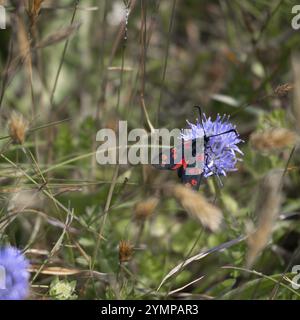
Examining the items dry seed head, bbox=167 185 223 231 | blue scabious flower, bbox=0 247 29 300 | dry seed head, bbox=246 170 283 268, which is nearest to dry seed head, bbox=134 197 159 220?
dry seed head, bbox=167 185 223 231

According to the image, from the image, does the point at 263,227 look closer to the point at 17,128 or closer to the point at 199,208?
the point at 199,208

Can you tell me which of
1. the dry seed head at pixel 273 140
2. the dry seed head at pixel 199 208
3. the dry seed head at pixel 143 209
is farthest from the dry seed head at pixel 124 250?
the dry seed head at pixel 273 140

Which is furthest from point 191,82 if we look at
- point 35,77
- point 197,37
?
point 35,77

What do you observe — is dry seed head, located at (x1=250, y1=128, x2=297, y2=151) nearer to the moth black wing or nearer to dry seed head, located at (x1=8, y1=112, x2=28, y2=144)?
the moth black wing

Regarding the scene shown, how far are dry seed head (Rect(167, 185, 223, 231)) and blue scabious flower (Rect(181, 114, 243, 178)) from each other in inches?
14.9

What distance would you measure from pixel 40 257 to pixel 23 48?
633 mm

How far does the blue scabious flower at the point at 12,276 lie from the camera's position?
1.40 metres

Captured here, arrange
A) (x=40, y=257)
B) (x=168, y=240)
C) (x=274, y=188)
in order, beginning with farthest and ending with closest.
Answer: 1. (x=168, y=240)
2. (x=40, y=257)
3. (x=274, y=188)

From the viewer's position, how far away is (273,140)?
1390 millimetres

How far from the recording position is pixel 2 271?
142 centimetres

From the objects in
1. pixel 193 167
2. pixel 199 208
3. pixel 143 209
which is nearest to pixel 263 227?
pixel 199 208

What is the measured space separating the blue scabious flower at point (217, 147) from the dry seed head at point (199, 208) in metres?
0.38

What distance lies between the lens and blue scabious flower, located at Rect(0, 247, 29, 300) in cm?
140
